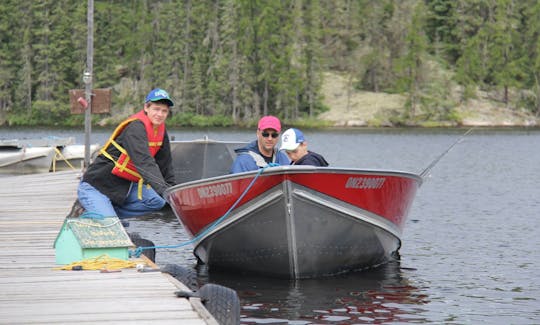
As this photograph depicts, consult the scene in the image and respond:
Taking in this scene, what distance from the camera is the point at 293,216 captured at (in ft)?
40.2

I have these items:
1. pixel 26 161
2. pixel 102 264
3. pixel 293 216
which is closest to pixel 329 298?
pixel 293 216

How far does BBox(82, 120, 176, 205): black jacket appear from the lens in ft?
34.9

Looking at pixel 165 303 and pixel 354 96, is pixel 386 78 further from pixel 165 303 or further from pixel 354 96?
pixel 165 303

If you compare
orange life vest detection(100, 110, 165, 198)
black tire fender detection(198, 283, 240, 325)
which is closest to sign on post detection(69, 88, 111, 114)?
orange life vest detection(100, 110, 165, 198)

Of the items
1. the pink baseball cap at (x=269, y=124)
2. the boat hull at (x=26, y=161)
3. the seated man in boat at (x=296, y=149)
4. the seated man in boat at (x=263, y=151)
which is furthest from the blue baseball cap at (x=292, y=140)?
the boat hull at (x=26, y=161)

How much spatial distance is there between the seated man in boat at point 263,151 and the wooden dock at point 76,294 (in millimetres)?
2643

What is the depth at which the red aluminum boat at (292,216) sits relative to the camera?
12.1 meters

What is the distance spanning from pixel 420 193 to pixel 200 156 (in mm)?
7950

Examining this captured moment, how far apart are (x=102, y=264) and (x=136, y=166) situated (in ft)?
4.25

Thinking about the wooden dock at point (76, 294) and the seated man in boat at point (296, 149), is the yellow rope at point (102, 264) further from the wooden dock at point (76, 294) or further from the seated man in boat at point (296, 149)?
the seated man in boat at point (296, 149)

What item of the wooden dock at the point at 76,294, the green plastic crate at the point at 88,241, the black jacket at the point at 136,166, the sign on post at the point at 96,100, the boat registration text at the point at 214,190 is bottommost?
the wooden dock at the point at 76,294

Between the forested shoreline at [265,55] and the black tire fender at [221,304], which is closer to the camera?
the black tire fender at [221,304]

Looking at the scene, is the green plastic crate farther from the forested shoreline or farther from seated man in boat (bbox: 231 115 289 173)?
the forested shoreline

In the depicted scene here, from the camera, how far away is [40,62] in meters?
114
